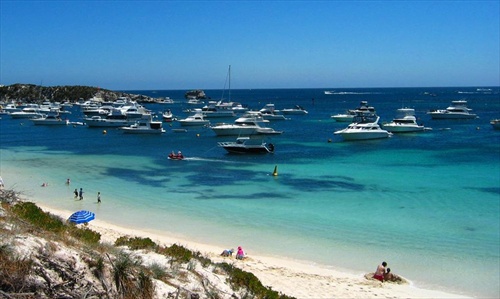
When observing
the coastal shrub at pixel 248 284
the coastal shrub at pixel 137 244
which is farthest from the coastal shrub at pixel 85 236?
the coastal shrub at pixel 248 284

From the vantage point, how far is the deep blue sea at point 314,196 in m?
19.4

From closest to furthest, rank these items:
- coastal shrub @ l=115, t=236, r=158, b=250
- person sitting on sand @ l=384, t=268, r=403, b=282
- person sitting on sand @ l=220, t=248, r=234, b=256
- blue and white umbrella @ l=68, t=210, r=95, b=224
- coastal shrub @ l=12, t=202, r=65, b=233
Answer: coastal shrub @ l=12, t=202, r=65, b=233, coastal shrub @ l=115, t=236, r=158, b=250, person sitting on sand @ l=384, t=268, r=403, b=282, person sitting on sand @ l=220, t=248, r=234, b=256, blue and white umbrella @ l=68, t=210, r=95, b=224

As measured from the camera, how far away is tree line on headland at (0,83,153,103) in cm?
14069

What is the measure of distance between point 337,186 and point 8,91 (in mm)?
136669

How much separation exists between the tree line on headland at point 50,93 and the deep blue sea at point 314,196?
94832 millimetres

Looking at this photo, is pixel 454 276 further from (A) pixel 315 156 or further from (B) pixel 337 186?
(A) pixel 315 156

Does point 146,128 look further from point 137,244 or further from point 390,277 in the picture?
point 137,244

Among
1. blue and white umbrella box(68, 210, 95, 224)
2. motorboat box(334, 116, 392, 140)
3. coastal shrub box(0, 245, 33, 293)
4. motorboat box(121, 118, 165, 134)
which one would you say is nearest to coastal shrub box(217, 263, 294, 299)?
coastal shrub box(0, 245, 33, 293)

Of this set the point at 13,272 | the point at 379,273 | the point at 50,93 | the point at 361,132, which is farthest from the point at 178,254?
the point at 50,93

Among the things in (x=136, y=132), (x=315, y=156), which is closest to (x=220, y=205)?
(x=315, y=156)

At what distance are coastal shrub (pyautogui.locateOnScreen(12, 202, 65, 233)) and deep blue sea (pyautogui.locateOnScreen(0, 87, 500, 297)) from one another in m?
9.99

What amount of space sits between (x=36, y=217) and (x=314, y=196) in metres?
19.8

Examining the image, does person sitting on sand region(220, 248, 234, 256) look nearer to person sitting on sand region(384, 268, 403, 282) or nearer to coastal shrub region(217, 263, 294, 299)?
person sitting on sand region(384, 268, 403, 282)

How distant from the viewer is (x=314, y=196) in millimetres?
28656
